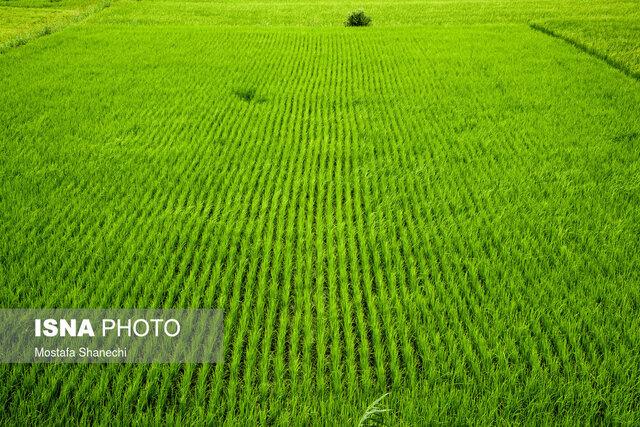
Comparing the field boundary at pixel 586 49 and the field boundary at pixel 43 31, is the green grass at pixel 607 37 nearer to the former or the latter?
the field boundary at pixel 586 49

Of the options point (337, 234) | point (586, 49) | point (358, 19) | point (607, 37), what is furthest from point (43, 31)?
point (607, 37)

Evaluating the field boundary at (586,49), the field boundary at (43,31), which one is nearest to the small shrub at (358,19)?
the field boundary at (586,49)

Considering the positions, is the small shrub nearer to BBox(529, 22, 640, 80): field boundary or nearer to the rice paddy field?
BBox(529, 22, 640, 80): field boundary

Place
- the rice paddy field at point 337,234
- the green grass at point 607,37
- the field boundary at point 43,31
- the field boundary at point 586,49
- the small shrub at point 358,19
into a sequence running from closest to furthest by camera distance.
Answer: the rice paddy field at point 337,234 → the field boundary at point 586,49 → the green grass at point 607,37 → the field boundary at point 43,31 → the small shrub at point 358,19

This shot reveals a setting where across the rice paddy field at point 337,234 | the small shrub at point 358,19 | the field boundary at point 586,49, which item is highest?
the small shrub at point 358,19

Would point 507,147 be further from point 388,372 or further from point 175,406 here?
point 175,406

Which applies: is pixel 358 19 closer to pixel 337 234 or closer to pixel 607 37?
pixel 607 37
